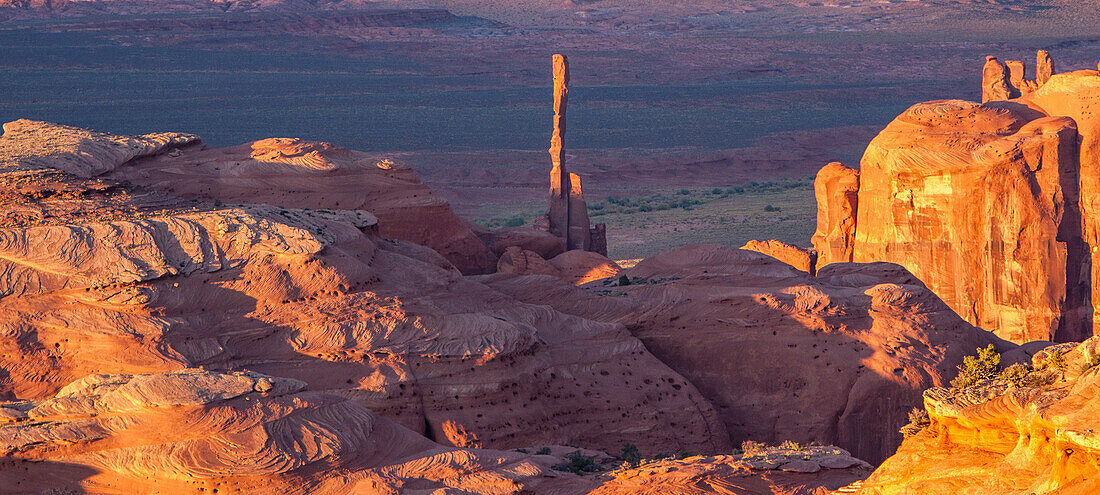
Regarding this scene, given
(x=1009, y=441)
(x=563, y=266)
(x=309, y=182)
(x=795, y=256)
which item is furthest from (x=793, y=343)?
(x=1009, y=441)

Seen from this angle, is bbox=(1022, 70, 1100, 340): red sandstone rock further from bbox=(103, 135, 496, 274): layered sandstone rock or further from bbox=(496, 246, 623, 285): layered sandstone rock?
bbox=(103, 135, 496, 274): layered sandstone rock

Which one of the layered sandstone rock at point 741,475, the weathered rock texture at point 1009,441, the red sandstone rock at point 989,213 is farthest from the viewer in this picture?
the red sandstone rock at point 989,213

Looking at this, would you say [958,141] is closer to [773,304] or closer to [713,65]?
[773,304]

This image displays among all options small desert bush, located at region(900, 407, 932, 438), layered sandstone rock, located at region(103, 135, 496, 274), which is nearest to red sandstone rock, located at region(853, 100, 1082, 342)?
layered sandstone rock, located at region(103, 135, 496, 274)

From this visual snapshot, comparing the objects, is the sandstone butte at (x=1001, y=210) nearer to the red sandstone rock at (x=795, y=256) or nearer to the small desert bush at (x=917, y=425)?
the red sandstone rock at (x=795, y=256)

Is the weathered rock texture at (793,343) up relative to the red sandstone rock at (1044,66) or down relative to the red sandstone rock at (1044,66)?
down

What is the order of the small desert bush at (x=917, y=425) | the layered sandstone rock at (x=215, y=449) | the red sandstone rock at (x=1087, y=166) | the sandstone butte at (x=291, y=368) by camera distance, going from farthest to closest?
the red sandstone rock at (x=1087, y=166) < the sandstone butte at (x=291, y=368) < the layered sandstone rock at (x=215, y=449) < the small desert bush at (x=917, y=425)

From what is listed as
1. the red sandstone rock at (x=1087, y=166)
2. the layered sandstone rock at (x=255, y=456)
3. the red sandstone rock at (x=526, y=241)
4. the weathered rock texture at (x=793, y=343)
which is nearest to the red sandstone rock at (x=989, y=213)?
the red sandstone rock at (x=1087, y=166)
